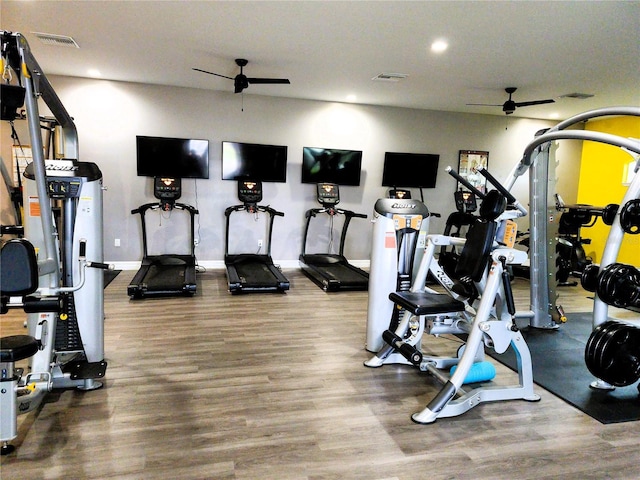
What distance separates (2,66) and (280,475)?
7.47 ft

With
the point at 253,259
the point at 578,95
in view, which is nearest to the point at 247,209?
the point at 253,259

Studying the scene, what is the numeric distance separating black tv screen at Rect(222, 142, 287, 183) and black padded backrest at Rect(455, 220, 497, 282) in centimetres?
429

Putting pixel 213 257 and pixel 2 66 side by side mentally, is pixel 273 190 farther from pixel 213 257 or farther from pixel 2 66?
pixel 2 66

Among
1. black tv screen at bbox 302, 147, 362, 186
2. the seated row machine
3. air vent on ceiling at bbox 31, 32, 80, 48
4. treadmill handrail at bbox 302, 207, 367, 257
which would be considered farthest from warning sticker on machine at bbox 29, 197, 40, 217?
black tv screen at bbox 302, 147, 362, 186

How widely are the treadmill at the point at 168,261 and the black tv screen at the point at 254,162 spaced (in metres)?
0.87

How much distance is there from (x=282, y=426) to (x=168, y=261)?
167 inches

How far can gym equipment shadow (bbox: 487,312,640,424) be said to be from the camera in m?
2.71

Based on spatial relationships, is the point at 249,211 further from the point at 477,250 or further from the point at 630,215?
the point at 630,215

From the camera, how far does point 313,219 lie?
707 cm

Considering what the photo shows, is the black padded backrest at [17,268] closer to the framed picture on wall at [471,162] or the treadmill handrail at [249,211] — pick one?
the treadmill handrail at [249,211]

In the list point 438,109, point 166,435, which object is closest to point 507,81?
point 438,109

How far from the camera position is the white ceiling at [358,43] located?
3334 mm

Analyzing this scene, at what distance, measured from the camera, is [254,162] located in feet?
21.5

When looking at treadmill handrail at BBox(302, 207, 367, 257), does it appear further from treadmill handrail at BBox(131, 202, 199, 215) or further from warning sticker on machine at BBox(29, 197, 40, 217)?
warning sticker on machine at BBox(29, 197, 40, 217)
